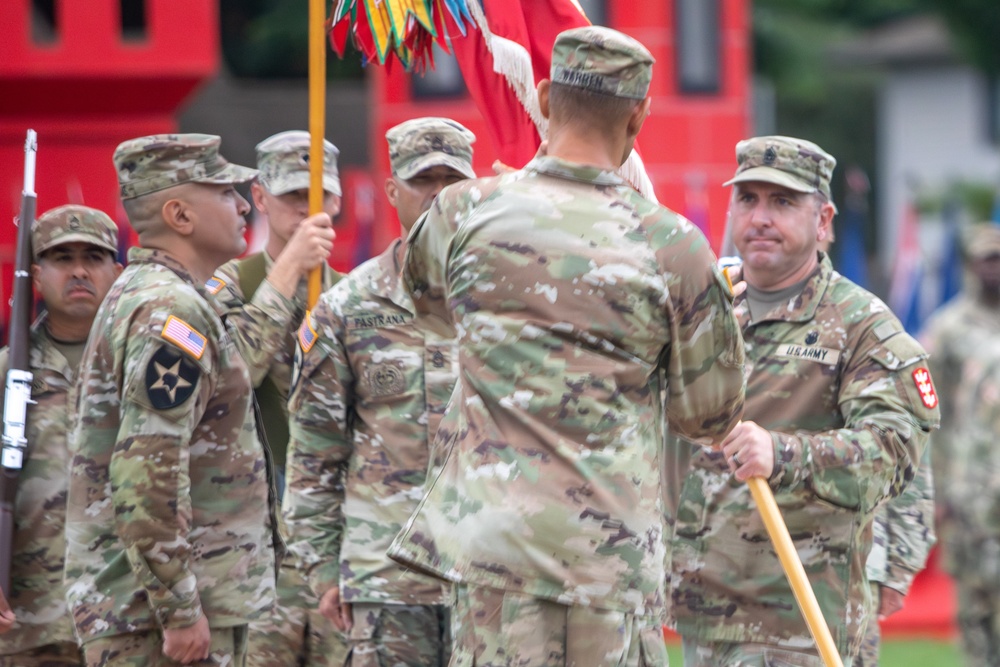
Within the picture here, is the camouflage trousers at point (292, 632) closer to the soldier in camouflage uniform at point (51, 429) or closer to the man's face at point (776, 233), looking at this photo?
the soldier in camouflage uniform at point (51, 429)

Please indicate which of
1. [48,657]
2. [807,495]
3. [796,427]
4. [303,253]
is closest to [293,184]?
[303,253]

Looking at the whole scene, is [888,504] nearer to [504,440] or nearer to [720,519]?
[720,519]

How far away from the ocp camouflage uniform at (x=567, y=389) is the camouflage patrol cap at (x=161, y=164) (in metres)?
1.49

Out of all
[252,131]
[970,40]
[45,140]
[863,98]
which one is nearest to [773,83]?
[970,40]

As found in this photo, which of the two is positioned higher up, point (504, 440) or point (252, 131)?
point (504, 440)

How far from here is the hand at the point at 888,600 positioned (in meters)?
5.74

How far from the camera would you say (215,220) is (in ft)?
17.2

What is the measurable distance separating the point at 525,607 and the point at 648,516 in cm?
38

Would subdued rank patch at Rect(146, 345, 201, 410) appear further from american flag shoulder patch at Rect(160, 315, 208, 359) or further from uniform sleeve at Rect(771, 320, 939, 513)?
uniform sleeve at Rect(771, 320, 939, 513)

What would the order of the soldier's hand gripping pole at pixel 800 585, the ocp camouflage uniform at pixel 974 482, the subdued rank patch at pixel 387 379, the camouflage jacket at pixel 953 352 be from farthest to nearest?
the camouflage jacket at pixel 953 352 < the ocp camouflage uniform at pixel 974 482 < the subdued rank patch at pixel 387 379 < the soldier's hand gripping pole at pixel 800 585

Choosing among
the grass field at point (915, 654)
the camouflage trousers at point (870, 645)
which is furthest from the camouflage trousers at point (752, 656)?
the grass field at point (915, 654)

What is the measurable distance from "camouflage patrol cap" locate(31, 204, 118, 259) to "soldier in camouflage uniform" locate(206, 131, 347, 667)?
56cm

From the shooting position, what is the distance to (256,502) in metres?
5.16

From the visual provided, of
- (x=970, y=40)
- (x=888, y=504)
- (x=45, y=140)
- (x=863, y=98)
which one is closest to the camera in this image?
(x=888, y=504)
